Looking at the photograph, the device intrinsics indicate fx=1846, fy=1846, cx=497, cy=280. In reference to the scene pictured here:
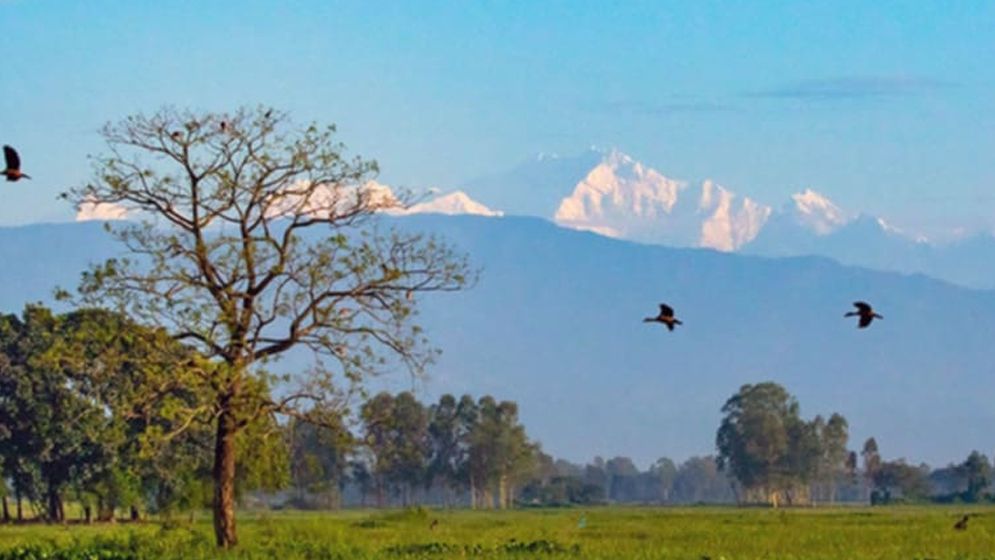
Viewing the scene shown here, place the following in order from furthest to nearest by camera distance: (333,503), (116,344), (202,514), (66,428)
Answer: (333,503) < (202,514) < (66,428) < (116,344)

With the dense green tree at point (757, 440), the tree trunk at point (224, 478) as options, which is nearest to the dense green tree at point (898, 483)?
the dense green tree at point (757, 440)

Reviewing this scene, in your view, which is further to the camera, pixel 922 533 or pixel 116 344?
pixel 922 533

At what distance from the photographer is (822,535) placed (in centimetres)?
5653

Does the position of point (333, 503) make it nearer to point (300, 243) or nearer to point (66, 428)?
point (66, 428)

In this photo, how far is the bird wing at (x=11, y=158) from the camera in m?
32.8

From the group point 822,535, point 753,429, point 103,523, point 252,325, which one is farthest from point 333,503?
point 252,325

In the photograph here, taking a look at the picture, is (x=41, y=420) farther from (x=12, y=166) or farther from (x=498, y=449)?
(x=498, y=449)

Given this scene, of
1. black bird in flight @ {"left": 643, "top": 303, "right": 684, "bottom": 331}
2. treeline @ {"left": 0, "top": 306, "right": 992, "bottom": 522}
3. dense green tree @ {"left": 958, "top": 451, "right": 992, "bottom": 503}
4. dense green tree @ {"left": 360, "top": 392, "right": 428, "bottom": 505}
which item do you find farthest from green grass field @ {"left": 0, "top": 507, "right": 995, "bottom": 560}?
dense green tree @ {"left": 360, "top": 392, "right": 428, "bottom": 505}

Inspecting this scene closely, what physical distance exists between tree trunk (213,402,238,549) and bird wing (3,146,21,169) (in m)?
12.0

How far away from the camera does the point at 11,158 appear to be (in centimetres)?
3309

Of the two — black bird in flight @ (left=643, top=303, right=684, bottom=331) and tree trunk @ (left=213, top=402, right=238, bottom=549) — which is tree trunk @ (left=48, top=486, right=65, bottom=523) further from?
black bird in flight @ (left=643, top=303, right=684, bottom=331)

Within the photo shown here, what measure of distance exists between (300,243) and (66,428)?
4687 centimetres

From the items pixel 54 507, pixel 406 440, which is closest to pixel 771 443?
pixel 406 440

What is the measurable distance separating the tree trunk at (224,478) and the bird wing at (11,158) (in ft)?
39.4
